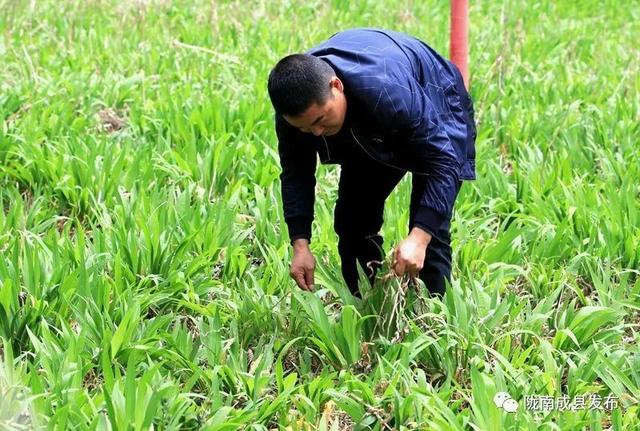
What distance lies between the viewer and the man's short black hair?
7.85ft

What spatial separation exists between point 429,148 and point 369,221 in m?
0.51

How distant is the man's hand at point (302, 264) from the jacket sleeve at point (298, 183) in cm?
2

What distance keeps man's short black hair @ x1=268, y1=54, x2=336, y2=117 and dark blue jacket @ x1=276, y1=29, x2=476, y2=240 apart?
0.12 m

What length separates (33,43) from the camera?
568cm

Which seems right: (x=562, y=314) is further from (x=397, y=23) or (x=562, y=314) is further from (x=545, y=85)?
(x=397, y=23)

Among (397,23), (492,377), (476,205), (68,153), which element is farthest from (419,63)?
(397,23)

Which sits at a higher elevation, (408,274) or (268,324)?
(408,274)

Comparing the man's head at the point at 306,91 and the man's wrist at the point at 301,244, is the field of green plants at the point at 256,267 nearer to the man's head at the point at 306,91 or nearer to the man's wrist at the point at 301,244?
the man's wrist at the point at 301,244

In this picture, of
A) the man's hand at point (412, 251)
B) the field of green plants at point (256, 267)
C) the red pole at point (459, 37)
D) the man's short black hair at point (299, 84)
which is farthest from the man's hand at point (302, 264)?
the red pole at point (459, 37)

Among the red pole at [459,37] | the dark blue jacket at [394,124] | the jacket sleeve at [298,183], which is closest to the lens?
the dark blue jacket at [394,124]

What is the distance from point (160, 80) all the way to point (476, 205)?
2.10m

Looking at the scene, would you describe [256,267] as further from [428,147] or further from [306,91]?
[306,91]

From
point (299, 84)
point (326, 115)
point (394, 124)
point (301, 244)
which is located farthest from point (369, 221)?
point (299, 84)

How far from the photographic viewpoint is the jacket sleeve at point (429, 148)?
8.38 ft
